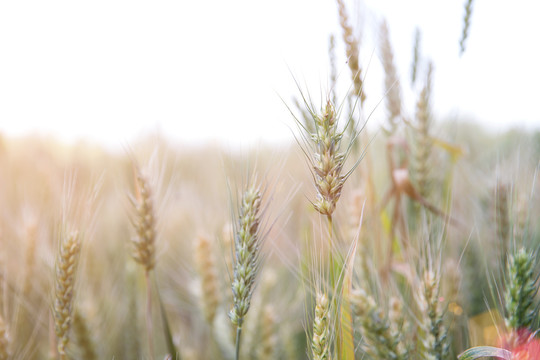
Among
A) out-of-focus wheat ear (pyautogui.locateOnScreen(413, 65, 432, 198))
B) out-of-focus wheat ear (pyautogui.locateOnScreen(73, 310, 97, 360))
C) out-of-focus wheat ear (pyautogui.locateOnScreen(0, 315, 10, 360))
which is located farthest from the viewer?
out-of-focus wheat ear (pyautogui.locateOnScreen(413, 65, 432, 198))

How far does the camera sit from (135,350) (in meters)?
1.54

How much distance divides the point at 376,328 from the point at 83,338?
103 centimetres

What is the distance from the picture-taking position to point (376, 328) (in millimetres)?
832

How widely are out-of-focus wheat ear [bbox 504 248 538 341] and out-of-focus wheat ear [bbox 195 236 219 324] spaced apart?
91cm

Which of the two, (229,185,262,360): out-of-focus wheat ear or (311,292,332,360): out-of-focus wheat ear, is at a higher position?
(229,185,262,360): out-of-focus wheat ear

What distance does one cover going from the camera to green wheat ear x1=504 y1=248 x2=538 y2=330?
0.84m

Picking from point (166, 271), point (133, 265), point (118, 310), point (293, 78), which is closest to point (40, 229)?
point (133, 265)

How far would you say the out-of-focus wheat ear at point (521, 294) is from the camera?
2.75 ft

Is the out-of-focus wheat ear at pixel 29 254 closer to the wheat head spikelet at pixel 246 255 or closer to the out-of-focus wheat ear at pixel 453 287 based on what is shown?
the wheat head spikelet at pixel 246 255

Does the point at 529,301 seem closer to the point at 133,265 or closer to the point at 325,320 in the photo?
the point at 325,320

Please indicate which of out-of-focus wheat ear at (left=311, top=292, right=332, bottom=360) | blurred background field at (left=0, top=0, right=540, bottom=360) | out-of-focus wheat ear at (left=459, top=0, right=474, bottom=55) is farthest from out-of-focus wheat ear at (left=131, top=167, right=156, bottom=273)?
out-of-focus wheat ear at (left=459, top=0, right=474, bottom=55)

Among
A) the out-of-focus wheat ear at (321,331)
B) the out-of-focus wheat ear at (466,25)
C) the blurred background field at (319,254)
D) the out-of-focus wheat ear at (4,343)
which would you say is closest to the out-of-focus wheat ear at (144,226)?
the blurred background field at (319,254)

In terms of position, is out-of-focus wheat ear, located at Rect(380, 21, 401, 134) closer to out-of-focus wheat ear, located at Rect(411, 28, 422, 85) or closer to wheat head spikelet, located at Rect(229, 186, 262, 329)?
Answer: out-of-focus wheat ear, located at Rect(411, 28, 422, 85)

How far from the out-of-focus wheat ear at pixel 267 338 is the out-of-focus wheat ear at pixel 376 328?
0.52 metres
